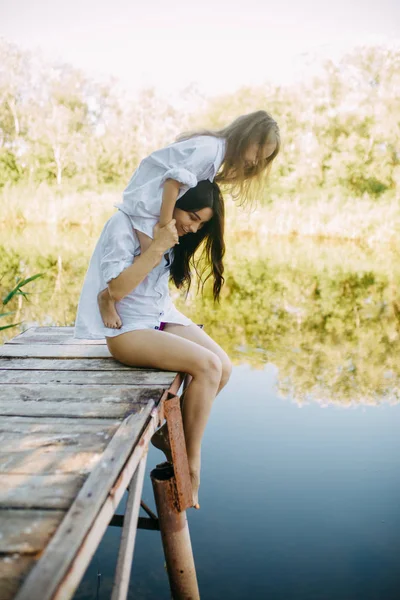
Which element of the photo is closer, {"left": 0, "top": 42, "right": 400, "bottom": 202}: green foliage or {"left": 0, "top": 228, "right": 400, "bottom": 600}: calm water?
{"left": 0, "top": 228, "right": 400, "bottom": 600}: calm water

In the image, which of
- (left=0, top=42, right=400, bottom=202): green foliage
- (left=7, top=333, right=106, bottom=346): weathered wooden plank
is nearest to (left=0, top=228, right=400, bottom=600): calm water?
(left=7, top=333, right=106, bottom=346): weathered wooden plank

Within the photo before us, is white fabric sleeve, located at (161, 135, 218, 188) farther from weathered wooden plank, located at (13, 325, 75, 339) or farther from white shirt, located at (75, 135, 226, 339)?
weathered wooden plank, located at (13, 325, 75, 339)

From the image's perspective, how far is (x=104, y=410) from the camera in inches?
74.2

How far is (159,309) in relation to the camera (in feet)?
7.88

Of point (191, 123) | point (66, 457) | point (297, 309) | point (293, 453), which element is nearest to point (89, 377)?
point (66, 457)

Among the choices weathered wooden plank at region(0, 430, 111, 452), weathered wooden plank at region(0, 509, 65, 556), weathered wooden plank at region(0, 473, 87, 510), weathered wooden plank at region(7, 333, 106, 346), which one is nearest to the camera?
weathered wooden plank at region(0, 509, 65, 556)

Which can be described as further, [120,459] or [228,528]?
[228,528]

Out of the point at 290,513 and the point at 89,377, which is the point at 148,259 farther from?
the point at 290,513

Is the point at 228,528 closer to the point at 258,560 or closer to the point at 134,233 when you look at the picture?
the point at 258,560

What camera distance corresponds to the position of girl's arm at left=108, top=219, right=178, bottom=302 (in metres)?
2.21

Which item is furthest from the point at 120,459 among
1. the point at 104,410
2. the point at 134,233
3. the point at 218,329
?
the point at 218,329

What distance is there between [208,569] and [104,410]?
1136mm

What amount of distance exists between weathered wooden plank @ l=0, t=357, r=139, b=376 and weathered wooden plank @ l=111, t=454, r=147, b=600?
65 centimetres

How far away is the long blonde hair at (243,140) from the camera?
2.38 m
